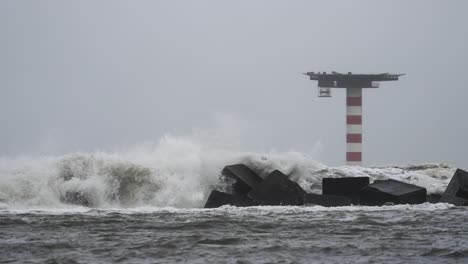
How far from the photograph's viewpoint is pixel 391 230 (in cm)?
1370

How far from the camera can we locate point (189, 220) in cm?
1536

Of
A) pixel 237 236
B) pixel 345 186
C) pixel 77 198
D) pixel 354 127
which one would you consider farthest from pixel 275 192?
pixel 354 127

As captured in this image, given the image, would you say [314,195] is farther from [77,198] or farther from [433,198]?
[77,198]

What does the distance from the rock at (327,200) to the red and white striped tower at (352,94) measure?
2787 cm

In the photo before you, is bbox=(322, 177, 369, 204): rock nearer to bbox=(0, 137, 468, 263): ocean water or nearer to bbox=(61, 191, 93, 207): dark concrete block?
bbox=(0, 137, 468, 263): ocean water

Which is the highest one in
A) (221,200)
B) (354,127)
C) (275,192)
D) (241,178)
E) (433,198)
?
(354,127)

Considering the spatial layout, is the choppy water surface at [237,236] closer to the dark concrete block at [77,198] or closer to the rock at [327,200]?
the rock at [327,200]

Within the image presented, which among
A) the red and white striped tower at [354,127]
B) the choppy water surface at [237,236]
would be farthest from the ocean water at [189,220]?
the red and white striped tower at [354,127]

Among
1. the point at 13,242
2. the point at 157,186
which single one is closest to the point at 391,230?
the point at 13,242

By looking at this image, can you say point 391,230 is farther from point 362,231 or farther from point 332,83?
point 332,83

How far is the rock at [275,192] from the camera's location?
19.2 metres

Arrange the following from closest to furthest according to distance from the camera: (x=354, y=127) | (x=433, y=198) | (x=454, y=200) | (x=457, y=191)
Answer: (x=454, y=200)
(x=457, y=191)
(x=433, y=198)
(x=354, y=127)

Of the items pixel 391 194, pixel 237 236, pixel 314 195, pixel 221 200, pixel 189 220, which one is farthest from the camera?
pixel 314 195

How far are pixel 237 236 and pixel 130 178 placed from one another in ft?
30.4
